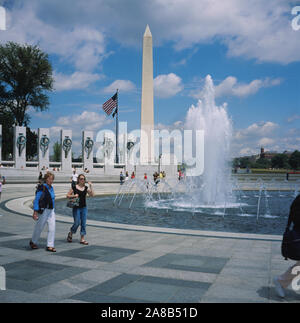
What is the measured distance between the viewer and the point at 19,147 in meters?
39.1

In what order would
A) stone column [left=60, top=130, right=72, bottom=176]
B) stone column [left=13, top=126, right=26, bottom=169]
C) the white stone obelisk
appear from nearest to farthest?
the white stone obelisk < stone column [left=13, top=126, right=26, bottom=169] < stone column [left=60, top=130, right=72, bottom=176]

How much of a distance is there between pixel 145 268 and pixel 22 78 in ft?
168

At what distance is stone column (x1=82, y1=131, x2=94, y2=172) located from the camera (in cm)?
4247

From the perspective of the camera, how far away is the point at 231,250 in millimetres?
7008

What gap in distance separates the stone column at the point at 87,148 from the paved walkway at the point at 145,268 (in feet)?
112

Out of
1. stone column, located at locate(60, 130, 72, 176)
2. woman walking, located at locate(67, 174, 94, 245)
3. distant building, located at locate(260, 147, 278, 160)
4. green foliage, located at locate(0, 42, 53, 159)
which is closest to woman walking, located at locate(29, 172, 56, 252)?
woman walking, located at locate(67, 174, 94, 245)

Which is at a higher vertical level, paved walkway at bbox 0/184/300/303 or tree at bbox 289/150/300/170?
tree at bbox 289/150/300/170

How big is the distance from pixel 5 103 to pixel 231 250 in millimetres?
52407

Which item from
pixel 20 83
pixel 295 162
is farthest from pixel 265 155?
pixel 20 83

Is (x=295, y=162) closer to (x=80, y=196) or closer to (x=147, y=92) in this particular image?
(x=147, y=92)

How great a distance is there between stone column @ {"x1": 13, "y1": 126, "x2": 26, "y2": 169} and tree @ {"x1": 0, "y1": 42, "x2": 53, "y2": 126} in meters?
14.7

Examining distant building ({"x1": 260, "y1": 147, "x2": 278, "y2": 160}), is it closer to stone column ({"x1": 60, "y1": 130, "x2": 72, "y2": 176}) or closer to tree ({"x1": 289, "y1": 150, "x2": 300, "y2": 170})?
tree ({"x1": 289, "y1": 150, "x2": 300, "y2": 170})

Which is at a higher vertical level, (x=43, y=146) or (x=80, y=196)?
(x=43, y=146)
